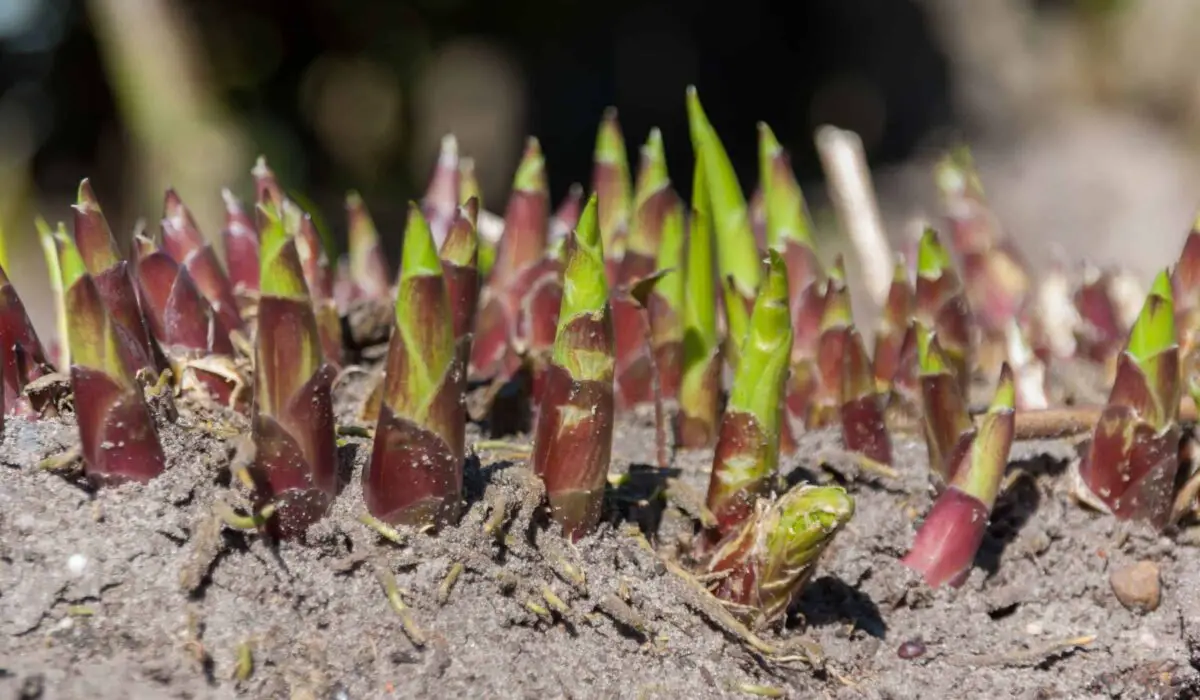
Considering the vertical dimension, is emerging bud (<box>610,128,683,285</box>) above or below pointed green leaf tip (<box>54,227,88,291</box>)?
above

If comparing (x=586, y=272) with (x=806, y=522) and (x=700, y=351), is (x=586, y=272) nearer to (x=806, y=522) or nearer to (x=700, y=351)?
(x=806, y=522)

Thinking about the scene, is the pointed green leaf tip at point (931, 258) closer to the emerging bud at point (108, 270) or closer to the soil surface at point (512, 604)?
the soil surface at point (512, 604)

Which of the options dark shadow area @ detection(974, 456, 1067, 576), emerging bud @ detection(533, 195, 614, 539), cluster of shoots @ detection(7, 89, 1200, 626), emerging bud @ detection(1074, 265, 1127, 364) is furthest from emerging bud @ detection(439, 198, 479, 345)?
emerging bud @ detection(1074, 265, 1127, 364)

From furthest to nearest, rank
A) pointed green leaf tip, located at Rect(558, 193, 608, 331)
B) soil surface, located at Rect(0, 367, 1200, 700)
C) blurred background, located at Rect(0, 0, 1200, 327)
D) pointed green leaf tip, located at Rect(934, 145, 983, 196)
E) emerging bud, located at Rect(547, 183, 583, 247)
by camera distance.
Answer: blurred background, located at Rect(0, 0, 1200, 327) < pointed green leaf tip, located at Rect(934, 145, 983, 196) < emerging bud, located at Rect(547, 183, 583, 247) < pointed green leaf tip, located at Rect(558, 193, 608, 331) < soil surface, located at Rect(0, 367, 1200, 700)

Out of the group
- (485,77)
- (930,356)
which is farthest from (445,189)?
(485,77)

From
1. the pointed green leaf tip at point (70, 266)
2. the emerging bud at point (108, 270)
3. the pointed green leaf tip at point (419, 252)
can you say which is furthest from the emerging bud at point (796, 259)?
the pointed green leaf tip at point (70, 266)

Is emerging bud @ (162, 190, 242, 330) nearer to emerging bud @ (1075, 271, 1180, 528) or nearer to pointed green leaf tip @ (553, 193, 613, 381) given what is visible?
pointed green leaf tip @ (553, 193, 613, 381)
